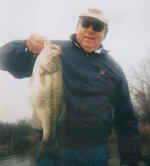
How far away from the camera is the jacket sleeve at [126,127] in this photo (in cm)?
298

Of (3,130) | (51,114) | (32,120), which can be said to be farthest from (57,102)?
Result: (3,130)

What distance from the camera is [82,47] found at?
2.87 m

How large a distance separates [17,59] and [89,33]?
963 mm

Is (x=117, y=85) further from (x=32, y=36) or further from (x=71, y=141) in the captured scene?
(x=32, y=36)

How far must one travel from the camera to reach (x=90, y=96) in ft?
9.09

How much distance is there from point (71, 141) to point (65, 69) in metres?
0.88

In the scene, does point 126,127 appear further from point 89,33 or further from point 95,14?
point 95,14

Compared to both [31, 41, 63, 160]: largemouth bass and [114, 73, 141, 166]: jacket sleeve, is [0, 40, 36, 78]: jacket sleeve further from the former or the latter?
[114, 73, 141, 166]: jacket sleeve

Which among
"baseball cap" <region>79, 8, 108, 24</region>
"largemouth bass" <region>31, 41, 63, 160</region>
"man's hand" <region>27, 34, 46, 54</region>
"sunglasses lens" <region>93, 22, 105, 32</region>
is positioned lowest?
"largemouth bass" <region>31, 41, 63, 160</region>

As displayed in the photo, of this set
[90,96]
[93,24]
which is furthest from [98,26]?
[90,96]

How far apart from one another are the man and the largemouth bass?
1.04 ft

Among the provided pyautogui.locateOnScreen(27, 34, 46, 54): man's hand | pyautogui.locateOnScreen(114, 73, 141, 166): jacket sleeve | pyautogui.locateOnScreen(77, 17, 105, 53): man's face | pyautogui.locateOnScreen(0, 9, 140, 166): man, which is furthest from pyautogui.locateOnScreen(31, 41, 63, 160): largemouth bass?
pyautogui.locateOnScreen(114, 73, 141, 166): jacket sleeve

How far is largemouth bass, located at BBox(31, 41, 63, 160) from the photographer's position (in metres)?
2.00

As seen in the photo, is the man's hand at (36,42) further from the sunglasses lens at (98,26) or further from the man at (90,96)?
the sunglasses lens at (98,26)
